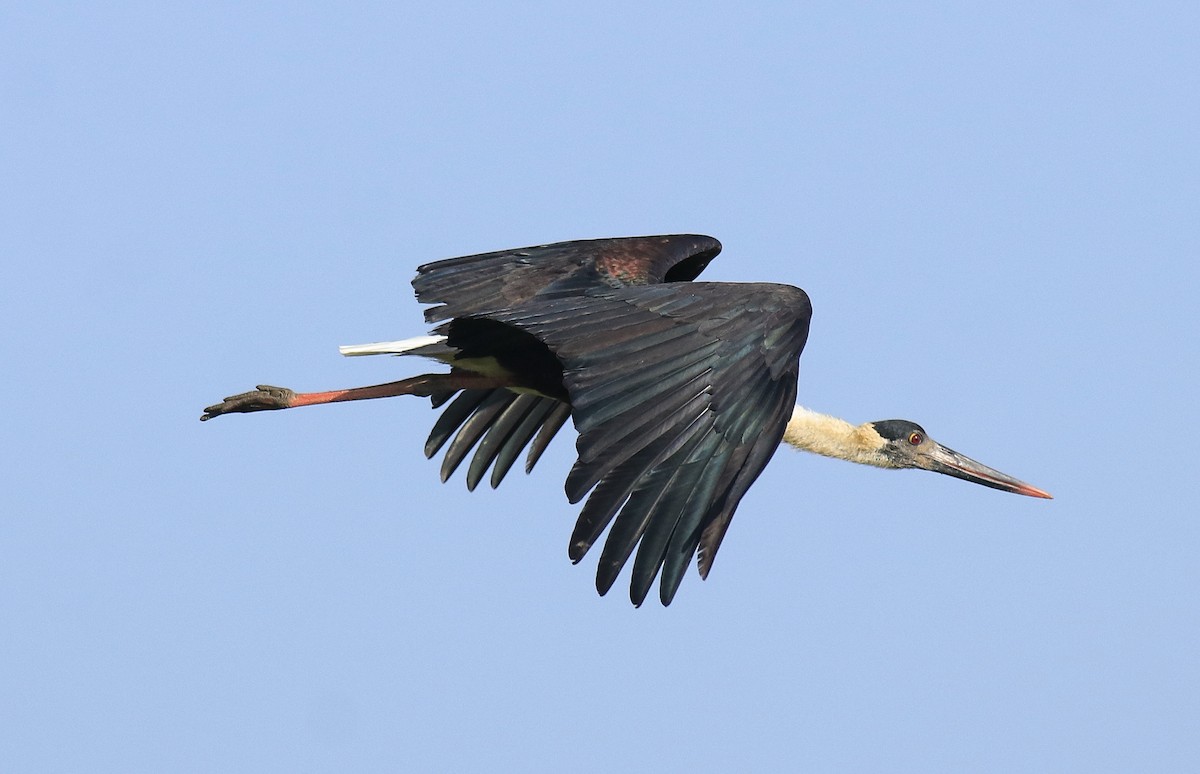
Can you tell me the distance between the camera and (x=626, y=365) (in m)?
6.94

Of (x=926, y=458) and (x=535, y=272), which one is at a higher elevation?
(x=535, y=272)

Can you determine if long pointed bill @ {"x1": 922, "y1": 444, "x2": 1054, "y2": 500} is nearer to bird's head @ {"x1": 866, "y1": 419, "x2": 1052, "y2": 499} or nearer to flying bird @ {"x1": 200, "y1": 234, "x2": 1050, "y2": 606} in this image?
bird's head @ {"x1": 866, "y1": 419, "x2": 1052, "y2": 499}

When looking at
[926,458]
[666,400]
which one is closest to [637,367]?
[666,400]

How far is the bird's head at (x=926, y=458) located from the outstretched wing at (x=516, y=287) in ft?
4.56

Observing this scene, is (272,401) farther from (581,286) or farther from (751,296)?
(751,296)

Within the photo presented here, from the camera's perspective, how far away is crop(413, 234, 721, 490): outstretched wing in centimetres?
887

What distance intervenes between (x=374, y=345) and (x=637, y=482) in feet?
8.81

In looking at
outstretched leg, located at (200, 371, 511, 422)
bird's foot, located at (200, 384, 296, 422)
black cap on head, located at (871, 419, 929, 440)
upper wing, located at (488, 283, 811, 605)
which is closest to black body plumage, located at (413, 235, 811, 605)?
upper wing, located at (488, 283, 811, 605)

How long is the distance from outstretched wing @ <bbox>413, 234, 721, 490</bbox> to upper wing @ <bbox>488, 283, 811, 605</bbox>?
1174 millimetres

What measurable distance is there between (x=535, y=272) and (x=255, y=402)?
5.50ft

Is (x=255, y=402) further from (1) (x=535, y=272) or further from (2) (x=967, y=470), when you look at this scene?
(2) (x=967, y=470)

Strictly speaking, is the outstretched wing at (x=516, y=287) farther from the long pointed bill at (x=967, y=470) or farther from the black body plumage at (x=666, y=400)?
the long pointed bill at (x=967, y=470)

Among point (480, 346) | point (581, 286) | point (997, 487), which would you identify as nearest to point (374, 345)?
point (480, 346)

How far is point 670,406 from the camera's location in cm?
687
